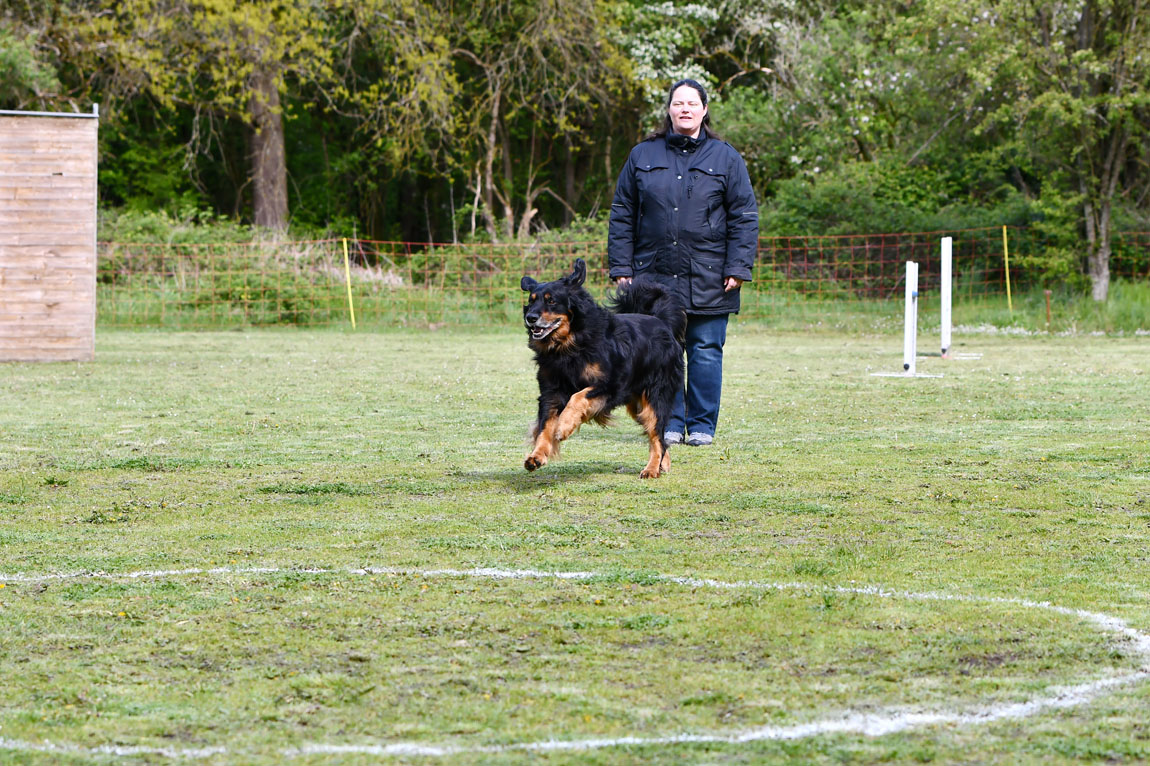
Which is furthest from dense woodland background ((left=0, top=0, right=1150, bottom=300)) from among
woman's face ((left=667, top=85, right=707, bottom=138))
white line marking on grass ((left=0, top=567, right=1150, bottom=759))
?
white line marking on grass ((left=0, top=567, right=1150, bottom=759))

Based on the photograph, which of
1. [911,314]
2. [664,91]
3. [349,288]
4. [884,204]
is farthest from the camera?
[664,91]

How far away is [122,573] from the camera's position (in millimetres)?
4816

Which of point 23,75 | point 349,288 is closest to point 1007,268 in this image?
point 349,288

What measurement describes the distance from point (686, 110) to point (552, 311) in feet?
6.37

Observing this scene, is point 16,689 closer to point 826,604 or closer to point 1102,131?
point 826,604

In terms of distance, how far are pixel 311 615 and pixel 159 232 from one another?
26.2 m

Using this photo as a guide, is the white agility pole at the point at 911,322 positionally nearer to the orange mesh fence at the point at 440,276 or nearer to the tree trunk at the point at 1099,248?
the orange mesh fence at the point at 440,276

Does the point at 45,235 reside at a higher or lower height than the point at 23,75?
lower

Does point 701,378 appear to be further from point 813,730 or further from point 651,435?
point 813,730

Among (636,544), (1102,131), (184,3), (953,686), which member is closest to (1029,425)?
(636,544)

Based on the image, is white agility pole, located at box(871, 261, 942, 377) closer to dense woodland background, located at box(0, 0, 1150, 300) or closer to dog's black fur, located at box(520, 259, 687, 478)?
dog's black fur, located at box(520, 259, 687, 478)

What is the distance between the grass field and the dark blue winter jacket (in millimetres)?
1056

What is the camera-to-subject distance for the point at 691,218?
8.13m

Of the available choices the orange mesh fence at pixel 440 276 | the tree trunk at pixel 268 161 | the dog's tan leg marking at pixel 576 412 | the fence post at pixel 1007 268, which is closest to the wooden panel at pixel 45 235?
the orange mesh fence at pixel 440 276
